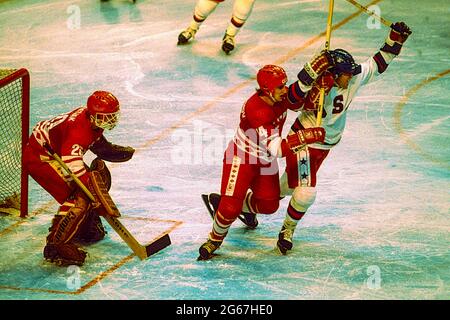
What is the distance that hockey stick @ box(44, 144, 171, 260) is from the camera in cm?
A: 616

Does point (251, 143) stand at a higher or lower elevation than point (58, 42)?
higher

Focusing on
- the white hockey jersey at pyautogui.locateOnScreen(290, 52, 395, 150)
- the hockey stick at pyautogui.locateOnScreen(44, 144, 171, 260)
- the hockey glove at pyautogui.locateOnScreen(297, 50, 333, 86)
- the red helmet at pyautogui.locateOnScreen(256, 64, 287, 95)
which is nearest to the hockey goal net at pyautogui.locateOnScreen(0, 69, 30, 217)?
the hockey stick at pyautogui.locateOnScreen(44, 144, 171, 260)

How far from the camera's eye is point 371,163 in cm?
803

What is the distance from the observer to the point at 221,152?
8.30 metres

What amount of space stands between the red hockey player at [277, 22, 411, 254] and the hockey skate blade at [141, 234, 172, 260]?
771 millimetres

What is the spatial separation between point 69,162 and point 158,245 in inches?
33.6

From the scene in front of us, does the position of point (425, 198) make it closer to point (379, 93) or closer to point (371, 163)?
point (371, 163)

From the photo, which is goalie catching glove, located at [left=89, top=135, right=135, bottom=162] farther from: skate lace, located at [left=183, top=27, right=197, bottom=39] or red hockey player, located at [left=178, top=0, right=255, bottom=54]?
skate lace, located at [left=183, top=27, right=197, bottom=39]

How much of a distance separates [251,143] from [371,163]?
6.87 ft

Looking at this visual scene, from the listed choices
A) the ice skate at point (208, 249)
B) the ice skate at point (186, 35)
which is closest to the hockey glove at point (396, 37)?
the ice skate at point (208, 249)

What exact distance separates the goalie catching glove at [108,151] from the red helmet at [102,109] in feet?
1.69

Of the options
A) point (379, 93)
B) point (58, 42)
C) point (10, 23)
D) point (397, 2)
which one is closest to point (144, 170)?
point (379, 93)

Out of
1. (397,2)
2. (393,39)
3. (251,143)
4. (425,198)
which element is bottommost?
(397,2)

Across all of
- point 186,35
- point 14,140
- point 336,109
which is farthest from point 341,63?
point 186,35
